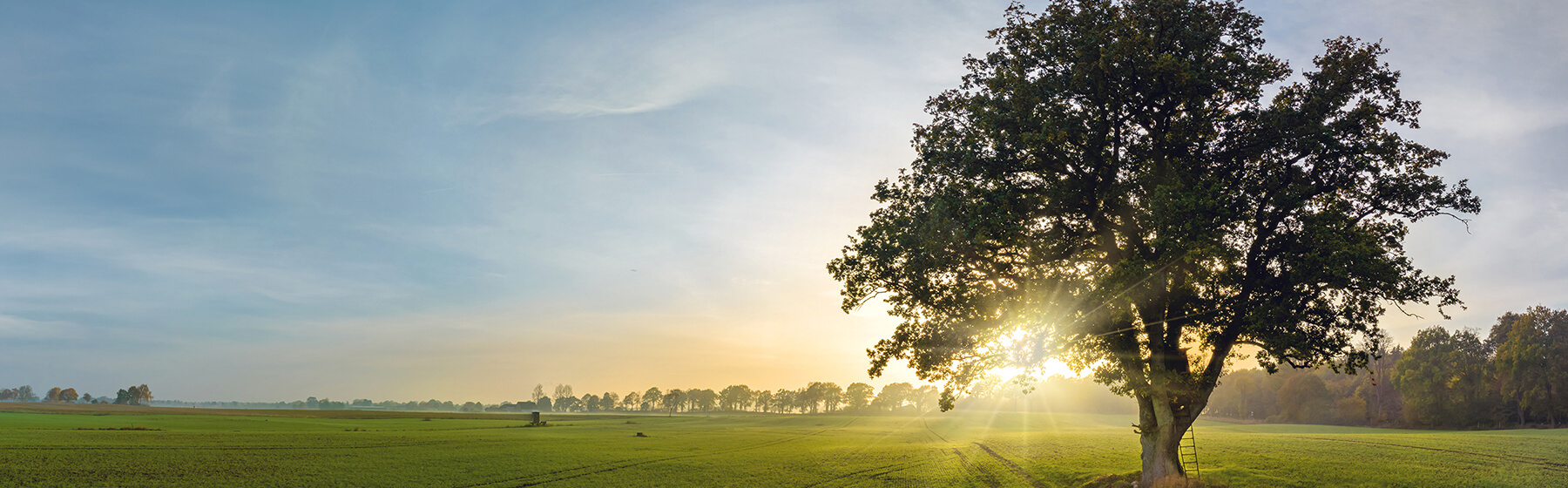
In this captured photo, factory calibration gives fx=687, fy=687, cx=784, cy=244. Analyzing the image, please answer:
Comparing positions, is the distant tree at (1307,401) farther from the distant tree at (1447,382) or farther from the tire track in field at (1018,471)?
the tire track in field at (1018,471)

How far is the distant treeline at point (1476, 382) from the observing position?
101 meters

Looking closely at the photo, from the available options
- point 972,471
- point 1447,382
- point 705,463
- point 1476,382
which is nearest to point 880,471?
point 972,471

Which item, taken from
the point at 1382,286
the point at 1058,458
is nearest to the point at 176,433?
the point at 1058,458

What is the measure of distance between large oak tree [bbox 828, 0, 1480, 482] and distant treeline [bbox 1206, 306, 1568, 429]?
247 ft

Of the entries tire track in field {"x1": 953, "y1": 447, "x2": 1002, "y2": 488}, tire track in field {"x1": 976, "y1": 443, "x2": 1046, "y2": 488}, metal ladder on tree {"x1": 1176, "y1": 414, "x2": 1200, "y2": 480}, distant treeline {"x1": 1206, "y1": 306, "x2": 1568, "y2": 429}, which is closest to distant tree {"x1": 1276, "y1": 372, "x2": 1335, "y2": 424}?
distant treeline {"x1": 1206, "y1": 306, "x2": 1568, "y2": 429}

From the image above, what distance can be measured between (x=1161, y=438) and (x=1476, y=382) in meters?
130

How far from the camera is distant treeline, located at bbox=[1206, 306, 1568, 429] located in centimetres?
10094

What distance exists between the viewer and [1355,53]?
84.4 ft

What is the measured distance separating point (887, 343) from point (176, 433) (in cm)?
7371

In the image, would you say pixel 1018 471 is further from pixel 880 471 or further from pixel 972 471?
pixel 880 471

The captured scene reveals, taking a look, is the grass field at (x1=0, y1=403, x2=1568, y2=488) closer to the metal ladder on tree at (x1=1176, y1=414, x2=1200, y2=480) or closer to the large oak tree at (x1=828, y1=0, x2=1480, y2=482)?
the metal ladder on tree at (x1=1176, y1=414, x2=1200, y2=480)

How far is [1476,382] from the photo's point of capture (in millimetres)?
112625

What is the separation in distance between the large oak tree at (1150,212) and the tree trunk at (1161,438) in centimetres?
9

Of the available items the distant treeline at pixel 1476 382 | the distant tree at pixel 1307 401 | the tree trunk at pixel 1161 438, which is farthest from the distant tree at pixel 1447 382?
the tree trunk at pixel 1161 438
